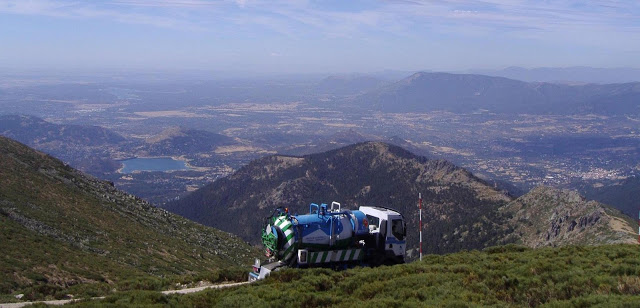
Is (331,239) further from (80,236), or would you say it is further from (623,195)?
(623,195)

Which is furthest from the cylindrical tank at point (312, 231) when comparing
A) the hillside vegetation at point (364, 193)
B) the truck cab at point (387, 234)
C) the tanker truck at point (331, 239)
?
the hillside vegetation at point (364, 193)

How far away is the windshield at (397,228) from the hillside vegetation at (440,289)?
3265 millimetres

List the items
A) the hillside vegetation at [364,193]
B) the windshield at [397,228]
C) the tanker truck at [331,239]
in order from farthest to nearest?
the hillside vegetation at [364,193], the windshield at [397,228], the tanker truck at [331,239]

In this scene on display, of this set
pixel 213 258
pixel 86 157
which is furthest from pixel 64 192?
pixel 86 157

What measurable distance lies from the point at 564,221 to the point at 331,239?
4670cm

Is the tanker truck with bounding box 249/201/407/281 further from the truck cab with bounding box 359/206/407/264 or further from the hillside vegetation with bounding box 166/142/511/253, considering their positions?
the hillside vegetation with bounding box 166/142/511/253

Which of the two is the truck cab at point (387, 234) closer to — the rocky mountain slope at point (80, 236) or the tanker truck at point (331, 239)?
the tanker truck at point (331, 239)

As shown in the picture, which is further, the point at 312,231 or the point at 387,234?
the point at 387,234

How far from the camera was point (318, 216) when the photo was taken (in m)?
20.5

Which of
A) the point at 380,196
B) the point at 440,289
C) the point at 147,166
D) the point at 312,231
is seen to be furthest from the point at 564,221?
the point at 147,166

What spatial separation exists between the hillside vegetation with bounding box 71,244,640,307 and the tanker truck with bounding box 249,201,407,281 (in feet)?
8.17

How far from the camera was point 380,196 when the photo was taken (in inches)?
3959

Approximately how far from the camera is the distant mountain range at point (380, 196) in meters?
69.8

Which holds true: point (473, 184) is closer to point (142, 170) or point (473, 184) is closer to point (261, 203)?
point (261, 203)
